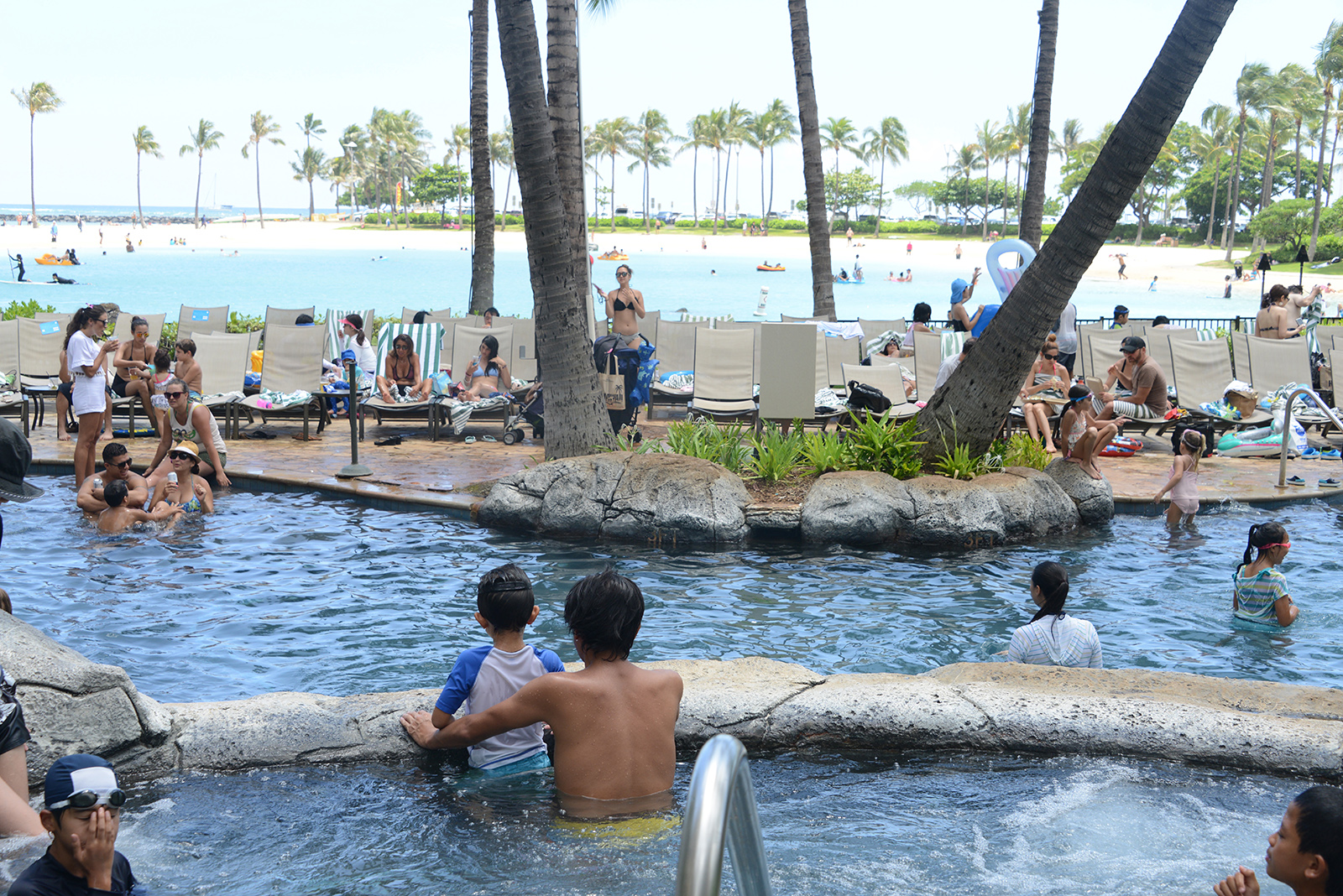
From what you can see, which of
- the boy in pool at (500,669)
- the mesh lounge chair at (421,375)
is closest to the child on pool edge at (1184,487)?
the boy in pool at (500,669)

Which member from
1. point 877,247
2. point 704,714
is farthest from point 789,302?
point 704,714

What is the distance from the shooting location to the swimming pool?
6.09m

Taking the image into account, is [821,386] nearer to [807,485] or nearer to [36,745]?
[807,485]

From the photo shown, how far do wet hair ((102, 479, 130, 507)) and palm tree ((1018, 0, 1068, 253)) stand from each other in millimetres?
11286

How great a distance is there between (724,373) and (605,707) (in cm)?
969

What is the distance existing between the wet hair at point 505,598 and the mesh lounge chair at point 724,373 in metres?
8.76

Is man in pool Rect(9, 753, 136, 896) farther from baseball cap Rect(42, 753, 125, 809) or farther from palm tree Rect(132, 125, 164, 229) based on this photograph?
palm tree Rect(132, 125, 164, 229)

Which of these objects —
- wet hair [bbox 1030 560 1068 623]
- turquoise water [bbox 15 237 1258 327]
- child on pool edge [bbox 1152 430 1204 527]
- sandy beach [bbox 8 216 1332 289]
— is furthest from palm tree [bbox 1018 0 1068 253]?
sandy beach [bbox 8 216 1332 289]

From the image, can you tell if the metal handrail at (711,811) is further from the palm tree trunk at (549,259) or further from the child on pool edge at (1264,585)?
the palm tree trunk at (549,259)

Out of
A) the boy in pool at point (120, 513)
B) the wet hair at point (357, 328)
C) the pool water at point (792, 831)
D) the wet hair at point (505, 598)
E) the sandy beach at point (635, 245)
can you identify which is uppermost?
the sandy beach at point (635, 245)

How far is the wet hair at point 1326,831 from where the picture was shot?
2.45m

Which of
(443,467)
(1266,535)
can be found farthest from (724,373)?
(1266,535)

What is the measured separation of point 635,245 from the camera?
11831 centimetres

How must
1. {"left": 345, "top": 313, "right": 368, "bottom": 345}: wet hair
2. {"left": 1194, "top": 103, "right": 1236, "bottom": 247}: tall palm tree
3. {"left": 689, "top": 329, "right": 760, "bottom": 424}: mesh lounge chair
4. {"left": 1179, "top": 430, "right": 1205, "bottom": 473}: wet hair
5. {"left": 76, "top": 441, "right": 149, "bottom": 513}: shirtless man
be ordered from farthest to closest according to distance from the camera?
{"left": 1194, "top": 103, "right": 1236, "bottom": 247}: tall palm tree
{"left": 345, "top": 313, "right": 368, "bottom": 345}: wet hair
{"left": 689, "top": 329, "right": 760, "bottom": 424}: mesh lounge chair
{"left": 1179, "top": 430, "right": 1205, "bottom": 473}: wet hair
{"left": 76, "top": 441, "right": 149, "bottom": 513}: shirtless man
